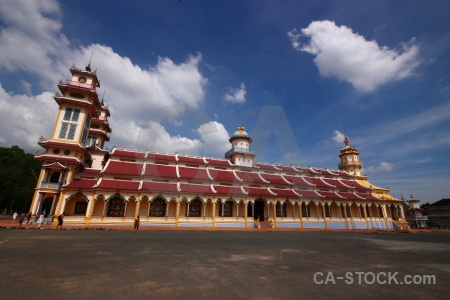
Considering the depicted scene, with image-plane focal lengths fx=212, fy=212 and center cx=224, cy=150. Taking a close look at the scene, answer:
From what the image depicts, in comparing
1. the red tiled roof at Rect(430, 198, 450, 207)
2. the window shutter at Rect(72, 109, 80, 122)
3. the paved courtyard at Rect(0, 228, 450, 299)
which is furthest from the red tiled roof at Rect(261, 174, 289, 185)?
the red tiled roof at Rect(430, 198, 450, 207)

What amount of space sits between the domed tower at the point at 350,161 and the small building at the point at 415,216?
12.6 m

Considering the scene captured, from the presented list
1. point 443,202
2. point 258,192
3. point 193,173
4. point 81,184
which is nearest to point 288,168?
point 258,192

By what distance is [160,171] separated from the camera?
2966 cm

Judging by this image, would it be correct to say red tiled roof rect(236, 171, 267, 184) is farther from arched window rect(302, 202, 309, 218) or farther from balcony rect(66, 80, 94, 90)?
balcony rect(66, 80, 94, 90)

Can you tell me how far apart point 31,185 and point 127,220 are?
1492 inches

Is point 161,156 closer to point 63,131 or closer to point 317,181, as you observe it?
point 63,131

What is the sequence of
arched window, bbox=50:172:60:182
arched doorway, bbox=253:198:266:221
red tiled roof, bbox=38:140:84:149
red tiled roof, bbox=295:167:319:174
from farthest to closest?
red tiled roof, bbox=295:167:319:174 → arched doorway, bbox=253:198:266:221 → arched window, bbox=50:172:60:182 → red tiled roof, bbox=38:140:84:149

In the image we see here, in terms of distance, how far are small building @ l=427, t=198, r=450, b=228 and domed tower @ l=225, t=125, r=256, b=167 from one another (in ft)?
189

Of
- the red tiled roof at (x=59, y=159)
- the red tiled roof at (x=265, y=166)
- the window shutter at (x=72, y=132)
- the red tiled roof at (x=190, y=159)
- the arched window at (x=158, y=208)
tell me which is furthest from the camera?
the red tiled roof at (x=265, y=166)

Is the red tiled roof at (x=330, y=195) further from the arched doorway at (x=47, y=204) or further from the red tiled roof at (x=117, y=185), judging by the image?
the arched doorway at (x=47, y=204)

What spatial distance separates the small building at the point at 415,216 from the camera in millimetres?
46625

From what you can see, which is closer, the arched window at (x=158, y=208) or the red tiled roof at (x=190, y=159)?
the arched window at (x=158, y=208)

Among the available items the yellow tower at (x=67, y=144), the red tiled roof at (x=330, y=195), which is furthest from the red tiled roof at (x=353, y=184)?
the yellow tower at (x=67, y=144)

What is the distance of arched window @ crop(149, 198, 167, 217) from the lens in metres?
27.1
